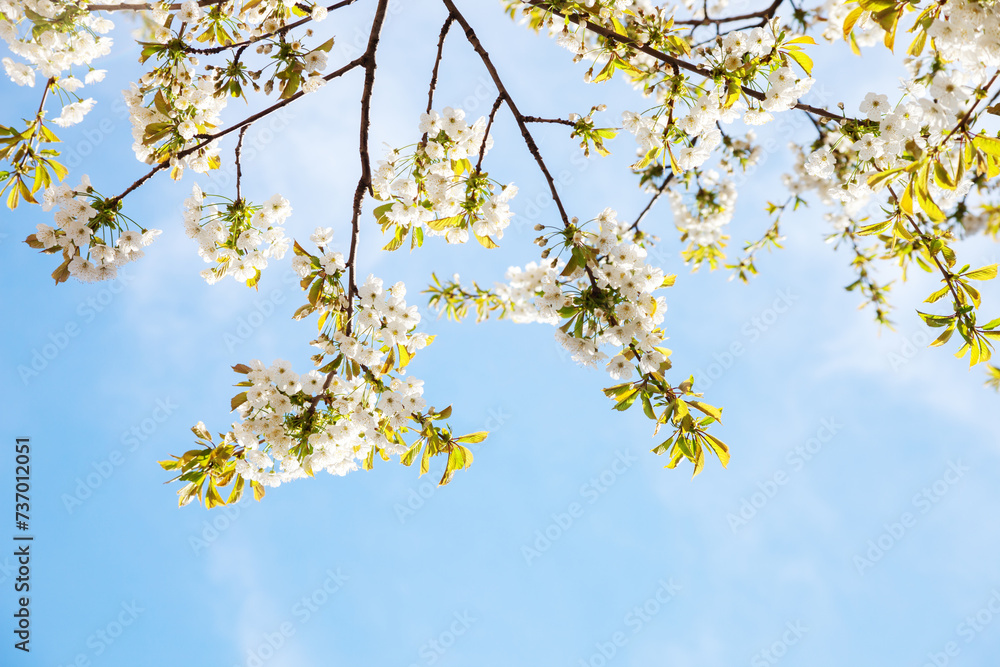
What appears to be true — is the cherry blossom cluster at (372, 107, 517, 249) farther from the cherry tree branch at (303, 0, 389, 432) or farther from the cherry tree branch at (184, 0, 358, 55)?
the cherry tree branch at (184, 0, 358, 55)

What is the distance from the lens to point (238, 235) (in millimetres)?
2266

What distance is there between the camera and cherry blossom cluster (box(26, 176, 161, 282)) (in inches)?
78.0

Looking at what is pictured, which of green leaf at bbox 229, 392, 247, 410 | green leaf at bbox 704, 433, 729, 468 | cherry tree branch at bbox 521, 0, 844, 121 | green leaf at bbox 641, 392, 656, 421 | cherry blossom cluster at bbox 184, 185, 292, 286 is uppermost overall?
cherry tree branch at bbox 521, 0, 844, 121

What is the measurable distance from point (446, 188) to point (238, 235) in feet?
3.04

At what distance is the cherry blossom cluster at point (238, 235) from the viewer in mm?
2227

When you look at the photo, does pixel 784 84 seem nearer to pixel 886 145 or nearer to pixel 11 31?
pixel 886 145

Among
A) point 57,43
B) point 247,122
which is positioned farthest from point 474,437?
point 57,43

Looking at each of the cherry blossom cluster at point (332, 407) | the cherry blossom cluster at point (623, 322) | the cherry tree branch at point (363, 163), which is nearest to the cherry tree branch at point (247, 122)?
the cherry tree branch at point (363, 163)

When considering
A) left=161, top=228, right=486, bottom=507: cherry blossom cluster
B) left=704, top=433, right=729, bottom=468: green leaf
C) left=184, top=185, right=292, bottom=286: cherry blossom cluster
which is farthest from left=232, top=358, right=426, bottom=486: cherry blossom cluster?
left=704, top=433, right=729, bottom=468: green leaf

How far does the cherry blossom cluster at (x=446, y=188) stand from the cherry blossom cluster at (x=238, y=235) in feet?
1.53

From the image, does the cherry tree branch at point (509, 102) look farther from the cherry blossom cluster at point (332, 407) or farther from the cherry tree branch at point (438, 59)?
the cherry blossom cluster at point (332, 407)

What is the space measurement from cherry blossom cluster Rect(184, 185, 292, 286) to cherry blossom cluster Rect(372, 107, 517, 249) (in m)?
0.47

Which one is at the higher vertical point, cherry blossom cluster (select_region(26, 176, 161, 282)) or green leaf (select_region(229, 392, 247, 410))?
cherry blossom cluster (select_region(26, 176, 161, 282))

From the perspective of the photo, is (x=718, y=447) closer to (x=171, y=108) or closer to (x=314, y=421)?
(x=314, y=421)
